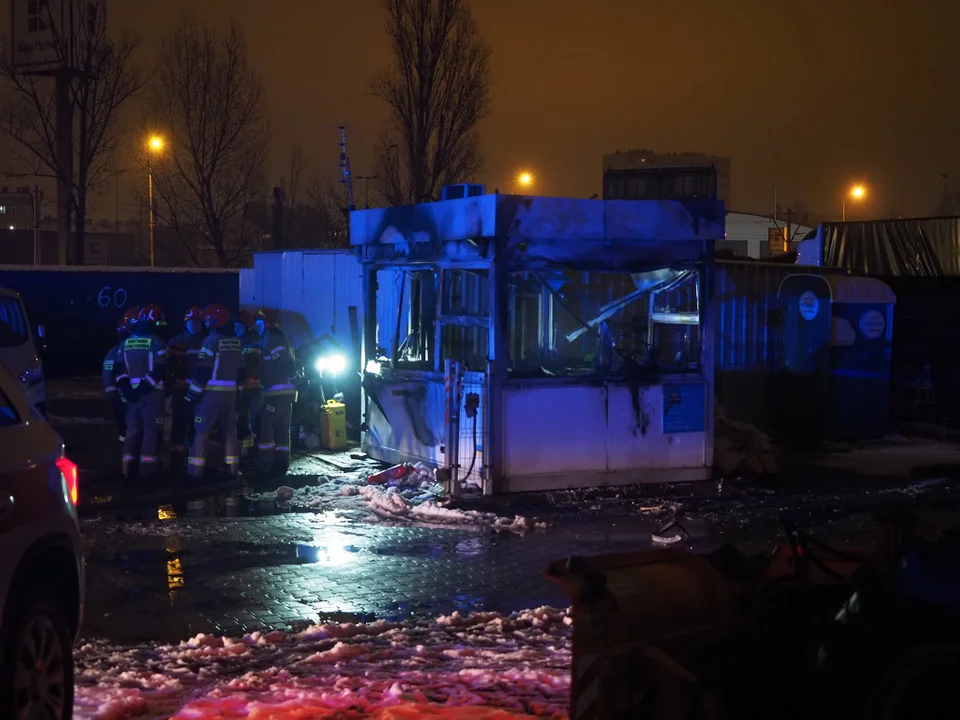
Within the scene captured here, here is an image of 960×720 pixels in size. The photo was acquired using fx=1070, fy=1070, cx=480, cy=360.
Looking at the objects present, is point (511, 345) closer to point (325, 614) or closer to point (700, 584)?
point (325, 614)

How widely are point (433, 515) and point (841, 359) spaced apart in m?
8.52

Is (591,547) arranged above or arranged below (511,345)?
below

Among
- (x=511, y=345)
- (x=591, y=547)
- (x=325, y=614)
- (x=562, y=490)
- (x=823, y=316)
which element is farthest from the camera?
(x=823, y=316)

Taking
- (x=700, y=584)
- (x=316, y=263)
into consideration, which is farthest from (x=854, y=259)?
(x=700, y=584)

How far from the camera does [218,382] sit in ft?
38.9

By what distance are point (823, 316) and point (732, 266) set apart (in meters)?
1.70

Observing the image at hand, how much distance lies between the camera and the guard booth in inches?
440

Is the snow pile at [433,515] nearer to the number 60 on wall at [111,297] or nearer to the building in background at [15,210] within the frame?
the number 60 on wall at [111,297]

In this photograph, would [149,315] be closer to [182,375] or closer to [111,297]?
[182,375]

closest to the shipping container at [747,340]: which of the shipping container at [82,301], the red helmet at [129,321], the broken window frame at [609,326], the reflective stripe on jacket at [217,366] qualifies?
the broken window frame at [609,326]

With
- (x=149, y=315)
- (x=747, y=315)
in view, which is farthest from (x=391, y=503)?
(x=747, y=315)

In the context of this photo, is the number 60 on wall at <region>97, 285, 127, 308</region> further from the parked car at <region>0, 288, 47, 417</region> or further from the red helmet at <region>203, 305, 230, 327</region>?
the red helmet at <region>203, 305, 230, 327</region>

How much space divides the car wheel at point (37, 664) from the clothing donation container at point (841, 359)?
13.6 metres

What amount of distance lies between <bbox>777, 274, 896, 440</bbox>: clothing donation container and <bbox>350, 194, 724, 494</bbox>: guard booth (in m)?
4.12
